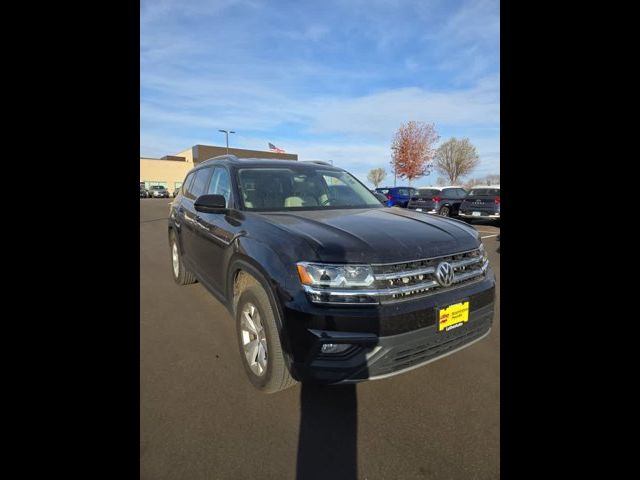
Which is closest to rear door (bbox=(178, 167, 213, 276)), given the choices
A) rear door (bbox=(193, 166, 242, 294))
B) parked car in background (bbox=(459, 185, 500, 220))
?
rear door (bbox=(193, 166, 242, 294))

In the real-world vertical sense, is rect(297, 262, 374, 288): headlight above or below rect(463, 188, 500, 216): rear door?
below

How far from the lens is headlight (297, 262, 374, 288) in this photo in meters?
1.93

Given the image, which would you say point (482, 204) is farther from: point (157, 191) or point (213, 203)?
point (157, 191)

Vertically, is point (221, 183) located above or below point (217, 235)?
above

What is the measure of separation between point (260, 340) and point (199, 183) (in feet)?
8.86

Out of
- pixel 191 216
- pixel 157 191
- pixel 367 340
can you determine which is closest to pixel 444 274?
pixel 367 340

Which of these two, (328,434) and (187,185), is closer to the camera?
(328,434)

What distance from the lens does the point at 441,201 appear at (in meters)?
15.2

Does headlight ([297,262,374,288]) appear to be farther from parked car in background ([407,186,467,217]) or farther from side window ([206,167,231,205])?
parked car in background ([407,186,467,217])

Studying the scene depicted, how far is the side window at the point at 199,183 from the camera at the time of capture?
414 centimetres

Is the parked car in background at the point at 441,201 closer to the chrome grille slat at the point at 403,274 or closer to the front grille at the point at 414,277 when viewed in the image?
the front grille at the point at 414,277

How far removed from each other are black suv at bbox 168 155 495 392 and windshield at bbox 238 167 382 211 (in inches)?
2.4
